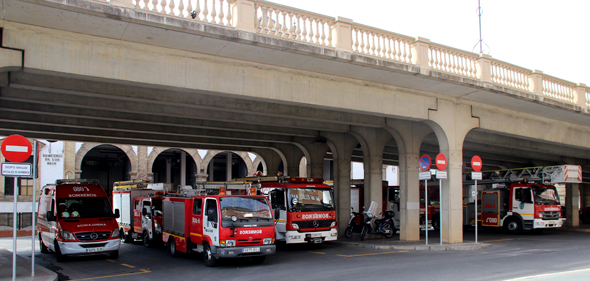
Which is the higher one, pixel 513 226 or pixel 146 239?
pixel 146 239

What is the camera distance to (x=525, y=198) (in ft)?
78.1

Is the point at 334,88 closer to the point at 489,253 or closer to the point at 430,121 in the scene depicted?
the point at 430,121

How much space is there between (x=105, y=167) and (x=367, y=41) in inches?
1324

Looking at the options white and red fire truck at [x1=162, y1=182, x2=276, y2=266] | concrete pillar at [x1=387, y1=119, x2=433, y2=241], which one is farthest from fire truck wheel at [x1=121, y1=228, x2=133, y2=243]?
concrete pillar at [x1=387, y1=119, x2=433, y2=241]

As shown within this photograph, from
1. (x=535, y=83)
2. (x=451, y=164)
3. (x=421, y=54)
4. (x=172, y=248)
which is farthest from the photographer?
(x=535, y=83)

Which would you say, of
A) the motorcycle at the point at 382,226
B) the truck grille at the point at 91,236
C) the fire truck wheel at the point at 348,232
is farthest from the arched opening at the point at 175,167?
the truck grille at the point at 91,236

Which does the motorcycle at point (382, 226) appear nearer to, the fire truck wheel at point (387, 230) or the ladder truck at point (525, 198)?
the fire truck wheel at point (387, 230)

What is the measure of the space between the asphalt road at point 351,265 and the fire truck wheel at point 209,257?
175 mm

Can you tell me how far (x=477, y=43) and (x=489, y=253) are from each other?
11.6 meters

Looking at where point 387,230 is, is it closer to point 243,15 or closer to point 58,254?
point 243,15

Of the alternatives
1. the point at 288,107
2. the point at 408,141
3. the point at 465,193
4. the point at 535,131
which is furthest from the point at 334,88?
the point at 465,193

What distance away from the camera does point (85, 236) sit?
13953mm

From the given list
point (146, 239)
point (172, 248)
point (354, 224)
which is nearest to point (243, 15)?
point (172, 248)

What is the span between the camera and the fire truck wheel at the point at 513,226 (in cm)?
2416
